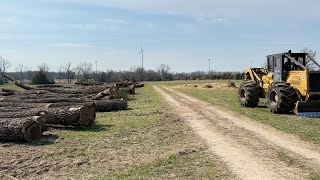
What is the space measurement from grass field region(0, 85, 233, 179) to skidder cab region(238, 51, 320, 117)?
17.9 ft

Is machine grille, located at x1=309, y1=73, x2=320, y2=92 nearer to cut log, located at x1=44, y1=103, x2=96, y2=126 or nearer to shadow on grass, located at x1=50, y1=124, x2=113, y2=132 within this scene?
shadow on grass, located at x1=50, y1=124, x2=113, y2=132

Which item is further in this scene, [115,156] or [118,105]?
[118,105]

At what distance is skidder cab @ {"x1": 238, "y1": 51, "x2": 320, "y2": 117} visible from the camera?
1655 centimetres

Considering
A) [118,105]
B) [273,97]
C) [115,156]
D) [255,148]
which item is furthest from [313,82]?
[115,156]

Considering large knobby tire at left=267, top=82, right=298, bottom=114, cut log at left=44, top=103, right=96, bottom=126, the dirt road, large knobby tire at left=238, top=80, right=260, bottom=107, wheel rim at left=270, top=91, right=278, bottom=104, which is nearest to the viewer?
the dirt road

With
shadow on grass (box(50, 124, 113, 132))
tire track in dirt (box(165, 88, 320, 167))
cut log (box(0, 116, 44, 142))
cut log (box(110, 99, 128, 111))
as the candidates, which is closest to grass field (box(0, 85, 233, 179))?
shadow on grass (box(50, 124, 113, 132))

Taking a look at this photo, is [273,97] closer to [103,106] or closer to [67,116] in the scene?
[103,106]

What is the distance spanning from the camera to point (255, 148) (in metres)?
10.1

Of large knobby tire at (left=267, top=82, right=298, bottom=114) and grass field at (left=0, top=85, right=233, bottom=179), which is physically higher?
large knobby tire at (left=267, top=82, right=298, bottom=114)

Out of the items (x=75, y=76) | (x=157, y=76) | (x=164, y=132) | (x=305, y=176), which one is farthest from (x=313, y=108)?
(x=75, y=76)

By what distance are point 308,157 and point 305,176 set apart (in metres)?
1.69

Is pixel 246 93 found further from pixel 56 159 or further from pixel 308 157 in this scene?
pixel 56 159

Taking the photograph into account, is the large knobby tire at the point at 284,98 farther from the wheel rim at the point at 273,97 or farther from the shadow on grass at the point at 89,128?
the shadow on grass at the point at 89,128

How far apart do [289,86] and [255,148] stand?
816 cm
